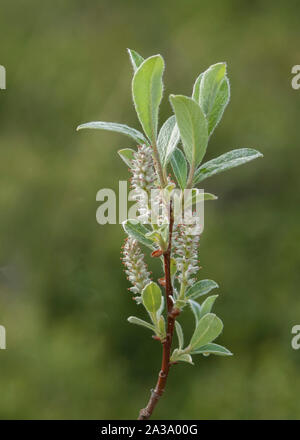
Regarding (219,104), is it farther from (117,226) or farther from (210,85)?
(117,226)

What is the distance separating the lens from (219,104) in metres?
0.31

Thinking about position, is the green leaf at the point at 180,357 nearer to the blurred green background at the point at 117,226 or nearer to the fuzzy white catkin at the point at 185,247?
the fuzzy white catkin at the point at 185,247

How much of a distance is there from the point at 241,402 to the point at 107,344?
0.43 m

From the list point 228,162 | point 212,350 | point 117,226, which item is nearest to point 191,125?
point 228,162

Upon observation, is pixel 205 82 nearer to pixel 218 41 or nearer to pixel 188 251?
pixel 188 251

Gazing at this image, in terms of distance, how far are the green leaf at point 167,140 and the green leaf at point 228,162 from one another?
2cm

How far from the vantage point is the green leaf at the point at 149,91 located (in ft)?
0.91

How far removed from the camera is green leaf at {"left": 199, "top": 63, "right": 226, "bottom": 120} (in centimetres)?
30

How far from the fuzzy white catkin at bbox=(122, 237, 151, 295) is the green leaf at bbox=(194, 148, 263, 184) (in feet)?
0.16

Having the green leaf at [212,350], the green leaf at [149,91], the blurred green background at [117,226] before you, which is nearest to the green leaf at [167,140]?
the green leaf at [149,91]

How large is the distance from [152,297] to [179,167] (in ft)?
0.24

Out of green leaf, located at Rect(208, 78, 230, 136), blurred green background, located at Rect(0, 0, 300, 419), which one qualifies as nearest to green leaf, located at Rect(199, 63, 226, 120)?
green leaf, located at Rect(208, 78, 230, 136)

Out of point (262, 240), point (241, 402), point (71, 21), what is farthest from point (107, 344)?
point (71, 21)

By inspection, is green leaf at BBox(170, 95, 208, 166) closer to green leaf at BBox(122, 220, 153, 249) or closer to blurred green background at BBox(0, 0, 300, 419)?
green leaf at BBox(122, 220, 153, 249)
